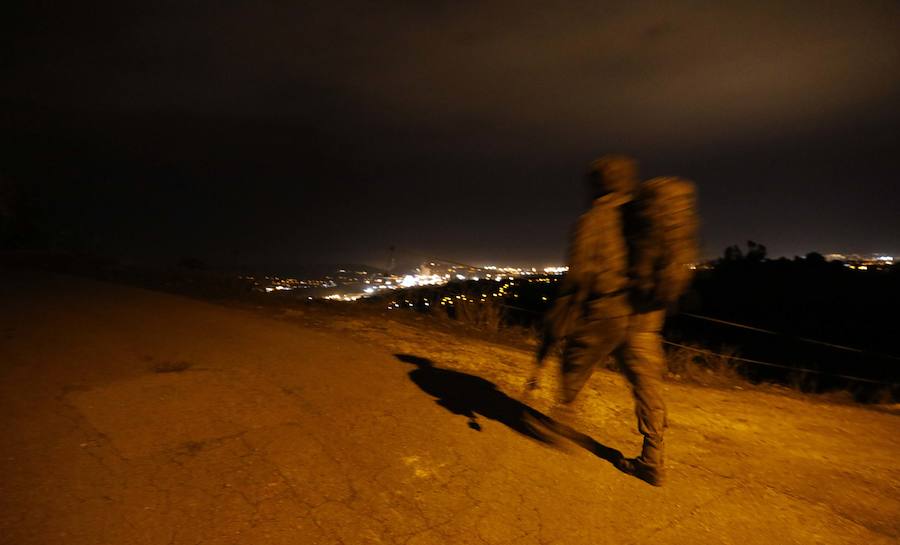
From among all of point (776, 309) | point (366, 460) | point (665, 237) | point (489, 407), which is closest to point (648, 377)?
point (665, 237)

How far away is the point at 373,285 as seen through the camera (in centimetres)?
1268

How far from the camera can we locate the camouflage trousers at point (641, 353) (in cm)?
367

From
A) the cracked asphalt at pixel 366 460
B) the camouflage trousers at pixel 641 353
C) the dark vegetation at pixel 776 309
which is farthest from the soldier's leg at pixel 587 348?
the dark vegetation at pixel 776 309

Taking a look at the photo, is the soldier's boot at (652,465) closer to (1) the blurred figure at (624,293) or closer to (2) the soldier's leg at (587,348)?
(1) the blurred figure at (624,293)

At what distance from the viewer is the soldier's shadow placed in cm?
440

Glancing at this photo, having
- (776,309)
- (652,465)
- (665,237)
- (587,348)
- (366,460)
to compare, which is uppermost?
(776,309)

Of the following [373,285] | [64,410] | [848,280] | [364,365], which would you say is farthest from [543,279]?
[848,280]

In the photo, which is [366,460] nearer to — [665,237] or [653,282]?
[653,282]

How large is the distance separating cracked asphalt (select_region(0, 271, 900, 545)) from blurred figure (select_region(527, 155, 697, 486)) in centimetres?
57

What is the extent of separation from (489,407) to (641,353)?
173cm

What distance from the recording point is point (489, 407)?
16.4ft

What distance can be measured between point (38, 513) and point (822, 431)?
615 centimetres

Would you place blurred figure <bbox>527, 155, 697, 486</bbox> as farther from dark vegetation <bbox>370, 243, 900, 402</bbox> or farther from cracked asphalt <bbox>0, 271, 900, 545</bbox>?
dark vegetation <bbox>370, 243, 900, 402</bbox>

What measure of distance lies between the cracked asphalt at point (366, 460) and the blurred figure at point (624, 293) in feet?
1.87
